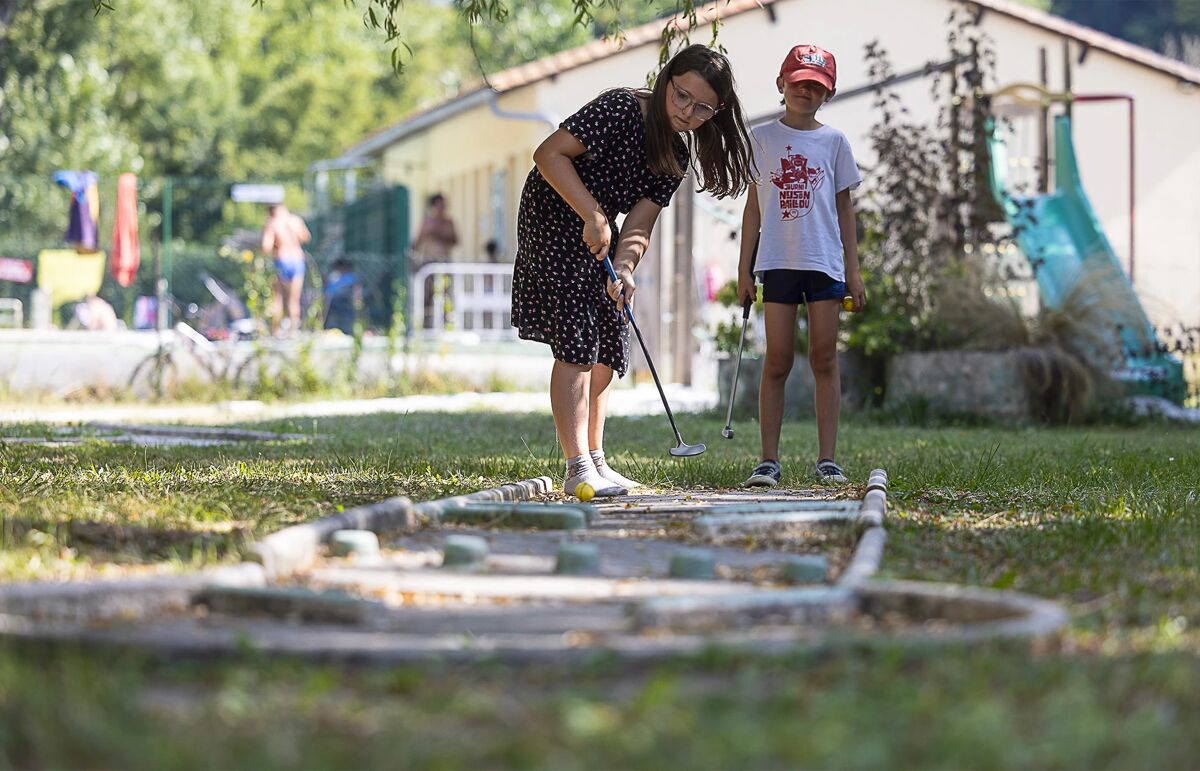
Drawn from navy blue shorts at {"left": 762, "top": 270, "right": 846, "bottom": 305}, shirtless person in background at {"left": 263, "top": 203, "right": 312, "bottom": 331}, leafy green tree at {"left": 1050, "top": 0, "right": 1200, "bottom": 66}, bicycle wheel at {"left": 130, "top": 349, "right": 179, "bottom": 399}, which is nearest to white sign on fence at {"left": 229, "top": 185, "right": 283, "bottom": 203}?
shirtless person in background at {"left": 263, "top": 203, "right": 312, "bottom": 331}

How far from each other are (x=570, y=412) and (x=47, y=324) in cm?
1433

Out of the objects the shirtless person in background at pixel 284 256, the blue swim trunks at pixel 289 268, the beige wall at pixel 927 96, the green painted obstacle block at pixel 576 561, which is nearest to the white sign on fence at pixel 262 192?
the shirtless person in background at pixel 284 256

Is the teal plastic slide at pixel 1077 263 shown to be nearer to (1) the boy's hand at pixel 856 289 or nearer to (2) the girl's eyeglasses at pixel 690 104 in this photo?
(1) the boy's hand at pixel 856 289

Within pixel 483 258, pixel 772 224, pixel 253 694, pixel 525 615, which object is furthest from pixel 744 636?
pixel 483 258

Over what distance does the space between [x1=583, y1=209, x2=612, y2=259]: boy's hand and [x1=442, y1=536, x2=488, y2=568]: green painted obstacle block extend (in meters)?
1.71

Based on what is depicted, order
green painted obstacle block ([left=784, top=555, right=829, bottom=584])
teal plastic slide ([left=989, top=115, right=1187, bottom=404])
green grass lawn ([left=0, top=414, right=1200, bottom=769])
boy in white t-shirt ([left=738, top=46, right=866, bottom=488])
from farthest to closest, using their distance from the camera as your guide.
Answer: teal plastic slide ([left=989, top=115, right=1187, bottom=404]), boy in white t-shirt ([left=738, top=46, right=866, bottom=488]), green painted obstacle block ([left=784, top=555, right=829, bottom=584]), green grass lawn ([left=0, top=414, right=1200, bottom=769])

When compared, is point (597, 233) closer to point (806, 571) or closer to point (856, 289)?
point (856, 289)

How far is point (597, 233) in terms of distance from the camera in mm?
4973

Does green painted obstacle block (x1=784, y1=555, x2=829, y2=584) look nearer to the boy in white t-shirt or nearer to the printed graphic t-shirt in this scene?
the boy in white t-shirt

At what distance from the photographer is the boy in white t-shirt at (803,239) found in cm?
583

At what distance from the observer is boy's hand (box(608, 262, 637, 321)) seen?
520 cm

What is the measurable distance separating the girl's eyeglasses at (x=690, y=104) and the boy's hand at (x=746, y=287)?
965 mm

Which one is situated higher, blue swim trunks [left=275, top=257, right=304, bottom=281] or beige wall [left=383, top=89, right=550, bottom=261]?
beige wall [left=383, top=89, right=550, bottom=261]

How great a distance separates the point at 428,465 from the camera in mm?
6055
